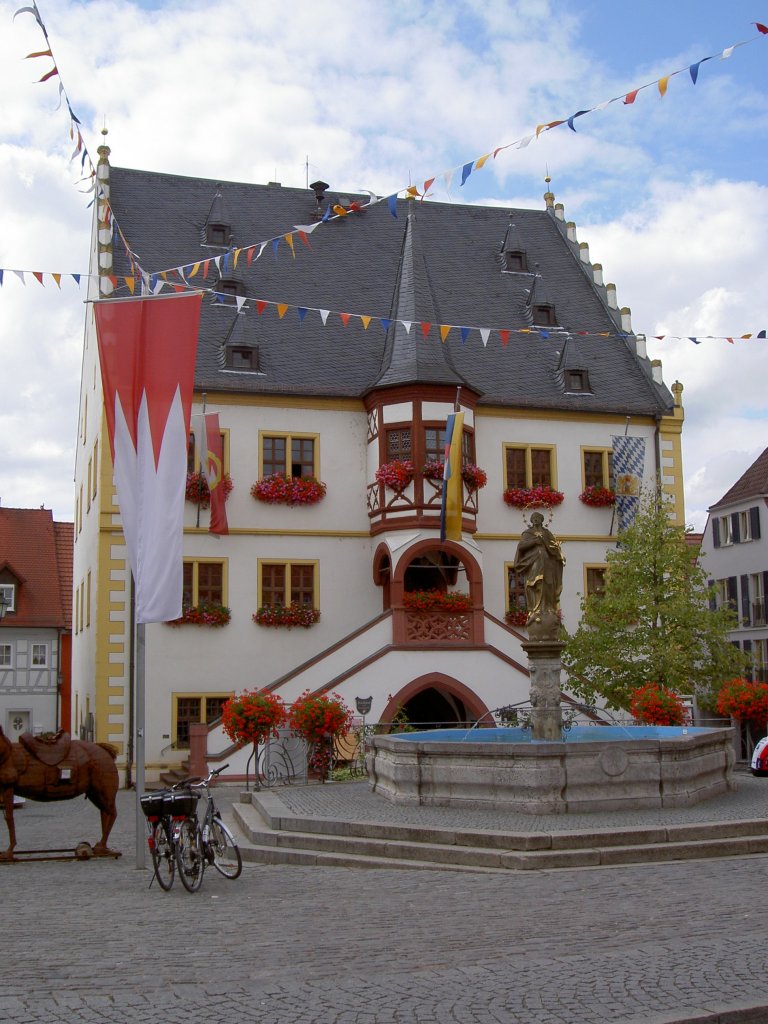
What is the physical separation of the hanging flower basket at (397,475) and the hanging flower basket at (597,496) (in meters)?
5.14

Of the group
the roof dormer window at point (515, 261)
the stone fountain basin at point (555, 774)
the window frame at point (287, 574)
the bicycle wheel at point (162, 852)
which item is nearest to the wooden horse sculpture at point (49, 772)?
the bicycle wheel at point (162, 852)

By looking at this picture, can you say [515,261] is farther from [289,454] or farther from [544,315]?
[289,454]

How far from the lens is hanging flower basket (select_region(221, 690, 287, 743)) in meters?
19.7

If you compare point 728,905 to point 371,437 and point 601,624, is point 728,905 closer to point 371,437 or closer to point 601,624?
point 601,624

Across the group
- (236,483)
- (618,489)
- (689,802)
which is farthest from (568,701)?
(689,802)

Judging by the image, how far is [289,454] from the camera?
2958 cm

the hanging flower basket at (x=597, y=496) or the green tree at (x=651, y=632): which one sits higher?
the hanging flower basket at (x=597, y=496)

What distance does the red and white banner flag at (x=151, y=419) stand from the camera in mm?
12938

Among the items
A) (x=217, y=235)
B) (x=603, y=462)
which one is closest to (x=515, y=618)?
(x=603, y=462)

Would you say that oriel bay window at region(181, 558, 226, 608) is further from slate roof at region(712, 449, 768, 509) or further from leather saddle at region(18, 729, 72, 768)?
slate roof at region(712, 449, 768, 509)

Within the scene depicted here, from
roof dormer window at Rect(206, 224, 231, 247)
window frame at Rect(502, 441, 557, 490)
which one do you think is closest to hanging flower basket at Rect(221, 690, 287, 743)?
window frame at Rect(502, 441, 557, 490)

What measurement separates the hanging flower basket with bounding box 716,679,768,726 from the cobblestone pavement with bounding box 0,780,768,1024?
9.88 m

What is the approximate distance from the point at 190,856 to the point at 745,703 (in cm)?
1373

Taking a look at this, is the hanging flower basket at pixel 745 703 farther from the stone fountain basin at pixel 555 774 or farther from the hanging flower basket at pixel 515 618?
the hanging flower basket at pixel 515 618
